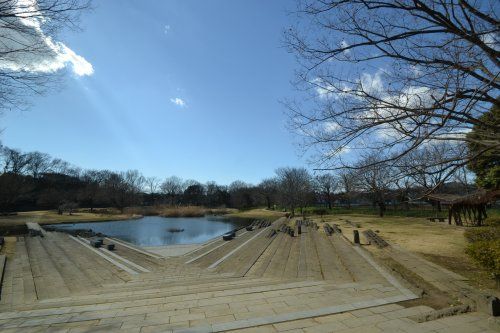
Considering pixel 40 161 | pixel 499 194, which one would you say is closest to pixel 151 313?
pixel 499 194

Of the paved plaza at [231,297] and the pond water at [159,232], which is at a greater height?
the paved plaza at [231,297]

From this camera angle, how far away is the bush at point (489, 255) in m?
6.26

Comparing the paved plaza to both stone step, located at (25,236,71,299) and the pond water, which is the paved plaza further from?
the pond water

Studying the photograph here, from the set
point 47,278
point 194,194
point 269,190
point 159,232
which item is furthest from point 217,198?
point 47,278

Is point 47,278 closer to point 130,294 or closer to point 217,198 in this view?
point 130,294

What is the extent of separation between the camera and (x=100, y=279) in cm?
982

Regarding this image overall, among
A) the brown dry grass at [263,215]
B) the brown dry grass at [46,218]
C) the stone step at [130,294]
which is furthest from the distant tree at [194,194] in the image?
the stone step at [130,294]

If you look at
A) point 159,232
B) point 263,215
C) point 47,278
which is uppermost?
point 263,215

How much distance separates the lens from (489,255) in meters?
6.51

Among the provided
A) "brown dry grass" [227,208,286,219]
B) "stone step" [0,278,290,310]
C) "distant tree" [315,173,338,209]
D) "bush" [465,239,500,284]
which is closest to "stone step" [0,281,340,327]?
"stone step" [0,278,290,310]

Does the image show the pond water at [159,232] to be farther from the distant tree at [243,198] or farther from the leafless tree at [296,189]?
the distant tree at [243,198]

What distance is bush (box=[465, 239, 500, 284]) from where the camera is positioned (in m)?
6.26

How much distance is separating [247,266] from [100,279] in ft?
14.8

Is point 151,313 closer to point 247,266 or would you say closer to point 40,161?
point 247,266
